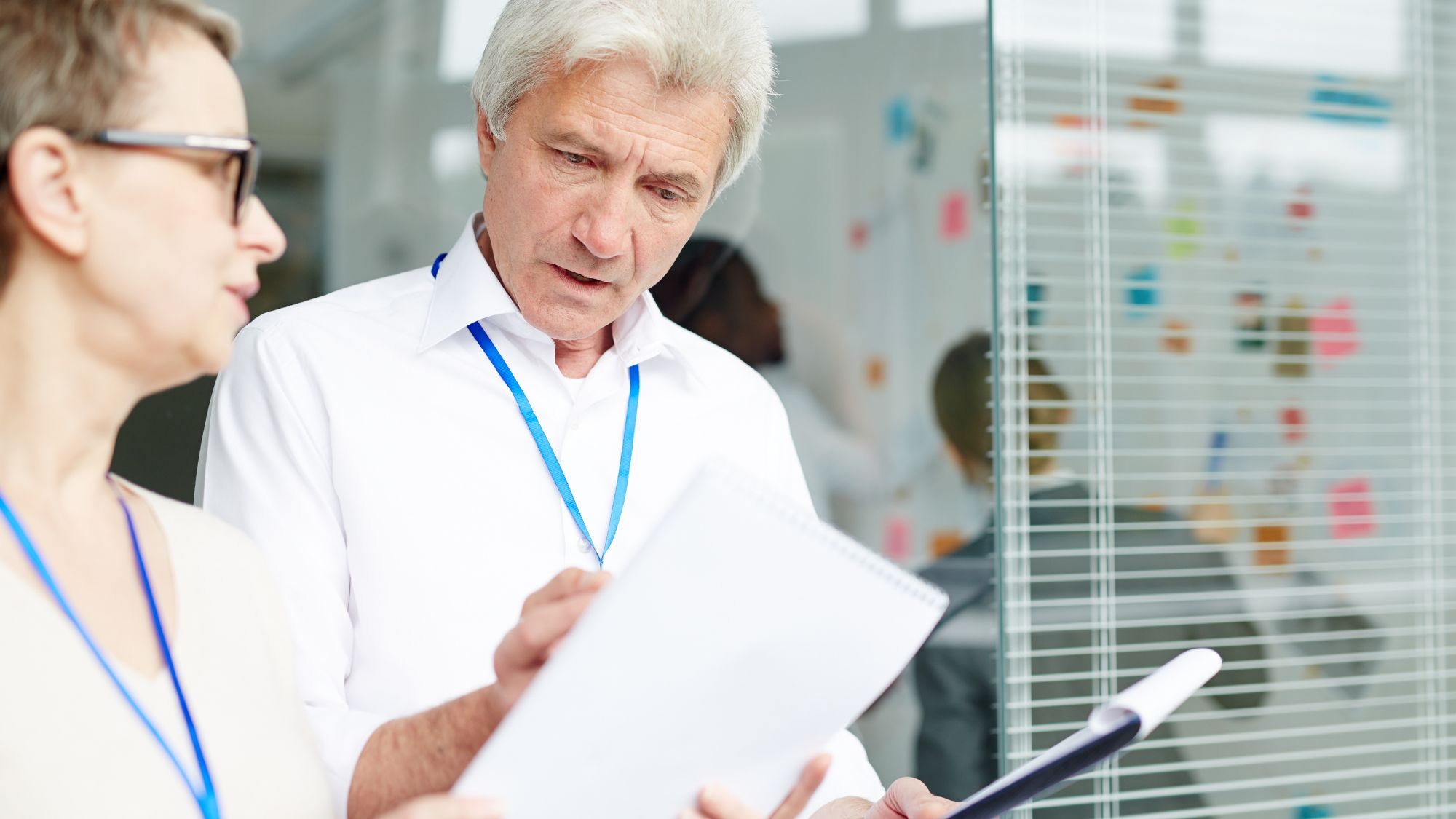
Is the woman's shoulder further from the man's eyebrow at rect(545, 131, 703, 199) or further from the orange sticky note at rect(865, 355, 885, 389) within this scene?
the orange sticky note at rect(865, 355, 885, 389)

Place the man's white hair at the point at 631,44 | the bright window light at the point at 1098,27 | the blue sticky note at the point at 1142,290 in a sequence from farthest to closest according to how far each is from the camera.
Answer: the blue sticky note at the point at 1142,290 → the bright window light at the point at 1098,27 → the man's white hair at the point at 631,44

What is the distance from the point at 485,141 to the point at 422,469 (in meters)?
0.47

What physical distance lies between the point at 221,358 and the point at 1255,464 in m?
2.10

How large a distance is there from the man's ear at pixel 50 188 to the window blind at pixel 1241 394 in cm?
167

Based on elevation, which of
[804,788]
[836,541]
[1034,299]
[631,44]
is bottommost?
[804,788]

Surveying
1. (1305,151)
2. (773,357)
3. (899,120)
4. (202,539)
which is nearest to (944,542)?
(773,357)

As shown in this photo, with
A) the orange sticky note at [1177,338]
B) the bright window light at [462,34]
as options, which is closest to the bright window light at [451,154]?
the bright window light at [462,34]

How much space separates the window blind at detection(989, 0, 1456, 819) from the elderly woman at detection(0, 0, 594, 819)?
5.09 feet

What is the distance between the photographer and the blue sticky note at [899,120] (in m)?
3.02

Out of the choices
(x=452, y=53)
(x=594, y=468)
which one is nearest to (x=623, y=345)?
(x=594, y=468)

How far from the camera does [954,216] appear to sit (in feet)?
9.78

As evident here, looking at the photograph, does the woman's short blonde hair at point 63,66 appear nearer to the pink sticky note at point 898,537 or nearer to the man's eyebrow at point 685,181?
the man's eyebrow at point 685,181

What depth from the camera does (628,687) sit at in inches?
37.3

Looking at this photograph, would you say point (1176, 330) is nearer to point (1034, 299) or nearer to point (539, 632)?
point (1034, 299)
